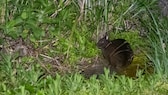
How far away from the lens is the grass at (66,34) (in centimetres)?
469

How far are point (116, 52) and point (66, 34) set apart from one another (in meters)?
0.61

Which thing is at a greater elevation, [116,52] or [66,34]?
[66,34]

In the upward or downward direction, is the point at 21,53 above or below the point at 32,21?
below

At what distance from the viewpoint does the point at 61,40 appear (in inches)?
216

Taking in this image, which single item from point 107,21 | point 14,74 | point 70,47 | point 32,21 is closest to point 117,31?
point 107,21

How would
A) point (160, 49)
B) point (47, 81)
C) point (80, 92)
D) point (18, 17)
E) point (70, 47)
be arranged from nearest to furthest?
point (80, 92) < point (47, 81) < point (160, 49) < point (18, 17) < point (70, 47)

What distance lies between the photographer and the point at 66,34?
5590mm

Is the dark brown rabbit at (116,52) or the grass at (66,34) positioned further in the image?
the dark brown rabbit at (116,52)

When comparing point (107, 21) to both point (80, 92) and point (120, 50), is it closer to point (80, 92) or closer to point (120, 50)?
point (120, 50)

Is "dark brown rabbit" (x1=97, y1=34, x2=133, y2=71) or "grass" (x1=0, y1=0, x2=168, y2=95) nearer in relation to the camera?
"grass" (x1=0, y1=0, x2=168, y2=95)

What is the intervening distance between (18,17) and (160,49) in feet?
4.91

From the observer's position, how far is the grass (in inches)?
185

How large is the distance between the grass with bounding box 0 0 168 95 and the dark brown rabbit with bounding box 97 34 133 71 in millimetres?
132

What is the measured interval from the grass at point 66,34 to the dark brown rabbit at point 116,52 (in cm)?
13
